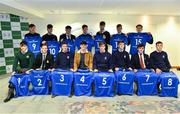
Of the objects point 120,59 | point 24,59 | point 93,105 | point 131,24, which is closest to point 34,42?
point 24,59

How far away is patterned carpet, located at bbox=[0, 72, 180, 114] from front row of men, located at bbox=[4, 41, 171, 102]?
2.42 ft

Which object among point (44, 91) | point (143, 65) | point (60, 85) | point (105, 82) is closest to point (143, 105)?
point (105, 82)

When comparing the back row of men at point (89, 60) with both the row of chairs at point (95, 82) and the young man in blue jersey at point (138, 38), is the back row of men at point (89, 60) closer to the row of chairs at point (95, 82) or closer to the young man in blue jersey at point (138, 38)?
the row of chairs at point (95, 82)

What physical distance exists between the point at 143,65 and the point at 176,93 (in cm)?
97

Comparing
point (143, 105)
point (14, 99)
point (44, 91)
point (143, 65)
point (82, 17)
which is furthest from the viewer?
point (82, 17)

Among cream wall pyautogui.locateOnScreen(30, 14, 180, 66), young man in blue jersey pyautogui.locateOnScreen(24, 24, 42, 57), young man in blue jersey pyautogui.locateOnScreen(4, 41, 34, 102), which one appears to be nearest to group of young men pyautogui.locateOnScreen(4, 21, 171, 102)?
young man in blue jersey pyautogui.locateOnScreen(4, 41, 34, 102)

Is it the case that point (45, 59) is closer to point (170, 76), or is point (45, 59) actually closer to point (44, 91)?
point (44, 91)

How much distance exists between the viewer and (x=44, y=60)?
18.0 ft

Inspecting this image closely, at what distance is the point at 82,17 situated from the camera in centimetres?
906

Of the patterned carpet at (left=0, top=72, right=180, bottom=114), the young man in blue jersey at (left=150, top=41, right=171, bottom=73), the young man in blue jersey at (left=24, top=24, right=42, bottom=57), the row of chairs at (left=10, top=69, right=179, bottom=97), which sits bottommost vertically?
the patterned carpet at (left=0, top=72, right=180, bottom=114)

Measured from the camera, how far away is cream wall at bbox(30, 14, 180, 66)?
9047mm

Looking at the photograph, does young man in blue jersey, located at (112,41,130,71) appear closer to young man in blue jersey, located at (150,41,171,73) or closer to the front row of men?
the front row of men

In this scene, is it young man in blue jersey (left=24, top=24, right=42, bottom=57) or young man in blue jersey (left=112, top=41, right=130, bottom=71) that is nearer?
young man in blue jersey (left=112, top=41, right=130, bottom=71)

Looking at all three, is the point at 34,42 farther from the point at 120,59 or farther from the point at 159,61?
the point at 159,61
